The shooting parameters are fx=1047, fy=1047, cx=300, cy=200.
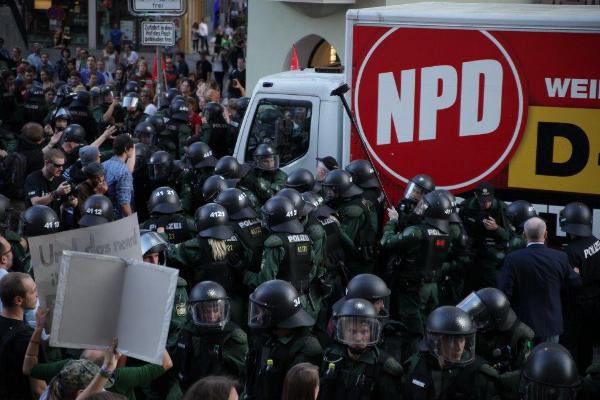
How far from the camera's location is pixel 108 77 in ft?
75.5

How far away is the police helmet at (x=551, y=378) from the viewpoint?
592 cm

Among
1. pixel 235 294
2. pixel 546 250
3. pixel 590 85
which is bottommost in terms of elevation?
pixel 235 294

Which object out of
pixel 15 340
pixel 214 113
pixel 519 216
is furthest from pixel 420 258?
pixel 214 113

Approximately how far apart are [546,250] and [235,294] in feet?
9.05

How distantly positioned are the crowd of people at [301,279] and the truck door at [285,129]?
19 cm

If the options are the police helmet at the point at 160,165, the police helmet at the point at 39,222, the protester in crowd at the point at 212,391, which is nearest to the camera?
the protester in crowd at the point at 212,391

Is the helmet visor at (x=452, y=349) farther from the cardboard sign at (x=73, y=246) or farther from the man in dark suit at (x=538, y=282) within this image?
the man in dark suit at (x=538, y=282)

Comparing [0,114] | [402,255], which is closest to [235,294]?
[402,255]

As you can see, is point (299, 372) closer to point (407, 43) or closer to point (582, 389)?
point (582, 389)

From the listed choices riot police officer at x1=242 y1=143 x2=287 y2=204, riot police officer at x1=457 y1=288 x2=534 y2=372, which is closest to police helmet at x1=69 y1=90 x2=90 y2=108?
riot police officer at x1=242 y1=143 x2=287 y2=204

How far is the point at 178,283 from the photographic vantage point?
783 cm

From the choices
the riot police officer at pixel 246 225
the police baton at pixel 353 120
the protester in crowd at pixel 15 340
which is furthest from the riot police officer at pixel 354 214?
the protester in crowd at pixel 15 340

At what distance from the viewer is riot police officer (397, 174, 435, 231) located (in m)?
10.1

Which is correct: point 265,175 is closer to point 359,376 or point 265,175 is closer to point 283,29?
point 359,376
